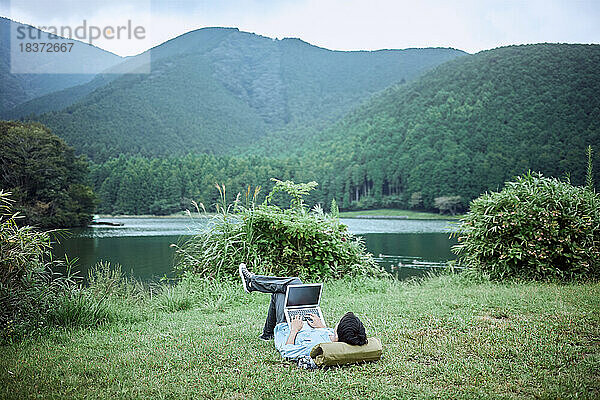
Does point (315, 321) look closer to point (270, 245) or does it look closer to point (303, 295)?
point (303, 295)

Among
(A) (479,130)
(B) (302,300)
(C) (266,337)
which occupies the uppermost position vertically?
(A) (479,130)

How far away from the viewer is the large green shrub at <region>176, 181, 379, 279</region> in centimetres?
791

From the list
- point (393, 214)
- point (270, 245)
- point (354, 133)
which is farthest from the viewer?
point (354, 133)

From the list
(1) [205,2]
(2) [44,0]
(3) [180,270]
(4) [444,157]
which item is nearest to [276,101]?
(4) [444,157]

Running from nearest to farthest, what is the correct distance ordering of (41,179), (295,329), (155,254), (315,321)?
(295,329), (315,321), (155,254), (41,179)

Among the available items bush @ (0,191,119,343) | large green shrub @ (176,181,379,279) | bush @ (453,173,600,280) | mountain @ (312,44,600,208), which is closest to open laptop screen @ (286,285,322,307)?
bush @ (0,191,119,343)

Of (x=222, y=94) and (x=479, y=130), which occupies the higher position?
(x=222, y=94)

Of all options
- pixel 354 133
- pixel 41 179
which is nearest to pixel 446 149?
pixel 354 133

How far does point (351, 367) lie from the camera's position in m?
3.44

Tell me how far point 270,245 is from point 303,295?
396 centimetres

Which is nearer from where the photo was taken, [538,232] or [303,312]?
[303,312]

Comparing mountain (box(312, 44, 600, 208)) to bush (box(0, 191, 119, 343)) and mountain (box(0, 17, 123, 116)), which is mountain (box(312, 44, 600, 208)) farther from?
bush (box(0, 191, 119, 343))

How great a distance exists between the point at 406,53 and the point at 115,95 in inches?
3195

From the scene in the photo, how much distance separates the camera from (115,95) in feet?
255
